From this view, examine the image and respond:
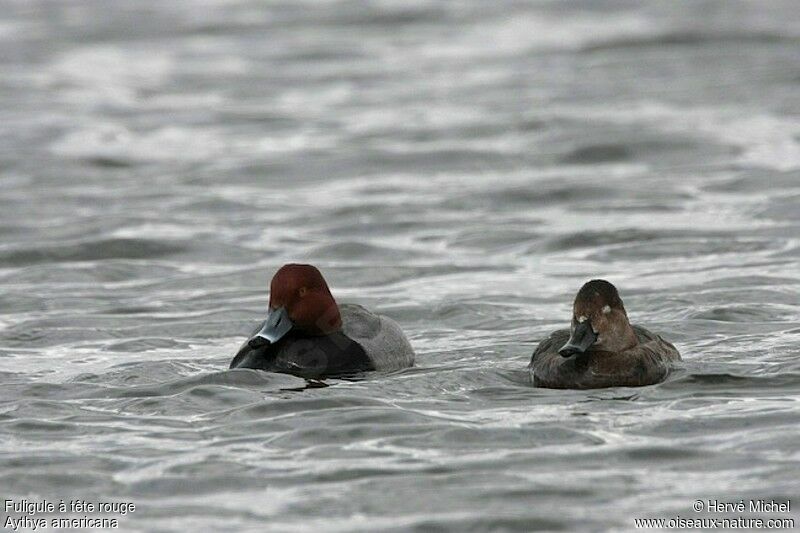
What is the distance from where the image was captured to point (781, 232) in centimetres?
1551

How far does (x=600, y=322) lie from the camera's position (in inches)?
408

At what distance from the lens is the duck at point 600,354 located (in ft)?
33.4

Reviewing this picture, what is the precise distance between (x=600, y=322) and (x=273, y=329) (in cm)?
196

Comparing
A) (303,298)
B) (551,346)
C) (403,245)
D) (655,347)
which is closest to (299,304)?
(303,298)

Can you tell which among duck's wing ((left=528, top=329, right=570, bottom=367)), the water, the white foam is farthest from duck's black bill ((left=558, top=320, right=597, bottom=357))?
the white foam

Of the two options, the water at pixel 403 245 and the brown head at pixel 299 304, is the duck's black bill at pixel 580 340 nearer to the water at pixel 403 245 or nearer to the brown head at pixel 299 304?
the water at pixel 403 245

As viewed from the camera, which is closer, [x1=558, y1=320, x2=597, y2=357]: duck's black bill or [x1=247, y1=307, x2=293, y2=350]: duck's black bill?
[x1=558, y1=320, x2=597, y2=357]: duck's black bill

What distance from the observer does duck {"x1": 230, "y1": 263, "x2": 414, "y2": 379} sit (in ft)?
35.6

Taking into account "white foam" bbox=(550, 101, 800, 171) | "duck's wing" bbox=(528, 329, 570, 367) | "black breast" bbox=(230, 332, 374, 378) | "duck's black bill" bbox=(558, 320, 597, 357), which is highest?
"white foam" bbox=(550, 101, 800, 171)

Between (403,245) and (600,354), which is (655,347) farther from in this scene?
(403,245)

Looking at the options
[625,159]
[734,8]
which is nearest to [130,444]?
[625,159]

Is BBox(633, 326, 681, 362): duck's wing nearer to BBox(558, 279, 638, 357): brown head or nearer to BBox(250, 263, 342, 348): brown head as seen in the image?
BBox(558, 279, 638, 357): brown head

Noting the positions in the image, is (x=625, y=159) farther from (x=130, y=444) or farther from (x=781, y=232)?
(x=130, y=444)

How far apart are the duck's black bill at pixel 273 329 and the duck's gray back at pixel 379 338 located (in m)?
0.38
